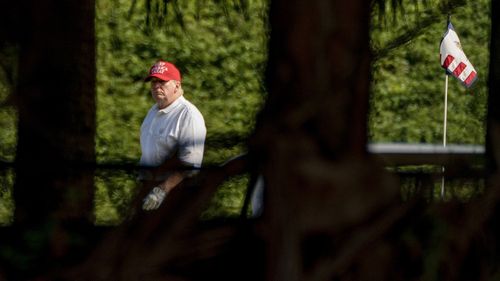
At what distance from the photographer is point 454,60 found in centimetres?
763

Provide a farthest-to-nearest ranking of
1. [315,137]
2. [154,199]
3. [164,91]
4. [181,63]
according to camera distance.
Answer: [181,63] → [164,91] → [315,137] → [154,199]

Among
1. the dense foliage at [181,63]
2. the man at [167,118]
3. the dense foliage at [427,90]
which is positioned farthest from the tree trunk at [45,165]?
the dense foliage at [427,90]

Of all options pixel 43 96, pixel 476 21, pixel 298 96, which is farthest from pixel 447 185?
pixel 476 21

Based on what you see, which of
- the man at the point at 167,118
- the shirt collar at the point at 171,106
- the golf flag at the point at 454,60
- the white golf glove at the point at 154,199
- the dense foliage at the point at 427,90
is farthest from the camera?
the dense foliage at the point at 427,90

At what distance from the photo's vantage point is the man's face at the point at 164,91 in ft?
16.6

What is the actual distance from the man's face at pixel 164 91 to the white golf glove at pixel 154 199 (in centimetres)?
371

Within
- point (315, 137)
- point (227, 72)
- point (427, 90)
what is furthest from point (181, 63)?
point (315, 137)

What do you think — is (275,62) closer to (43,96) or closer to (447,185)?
(447,185)

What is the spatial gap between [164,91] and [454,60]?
322 centimetres

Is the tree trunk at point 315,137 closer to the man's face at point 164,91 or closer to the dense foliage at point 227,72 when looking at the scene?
the man's face at point 164,91

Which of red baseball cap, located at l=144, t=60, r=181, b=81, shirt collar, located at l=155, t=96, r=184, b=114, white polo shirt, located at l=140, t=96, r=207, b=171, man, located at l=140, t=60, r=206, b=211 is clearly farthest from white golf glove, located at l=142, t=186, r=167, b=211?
red baseball cap, located at l=144, t=60, r=181, b=81

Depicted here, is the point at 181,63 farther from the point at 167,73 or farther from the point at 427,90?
the point at 167,73

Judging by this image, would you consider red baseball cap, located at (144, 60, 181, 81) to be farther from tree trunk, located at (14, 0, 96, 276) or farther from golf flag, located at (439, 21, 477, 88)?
tree trunk, located at (14, 0, 96, 276)

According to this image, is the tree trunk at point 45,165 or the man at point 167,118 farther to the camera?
the man at point 167,118
